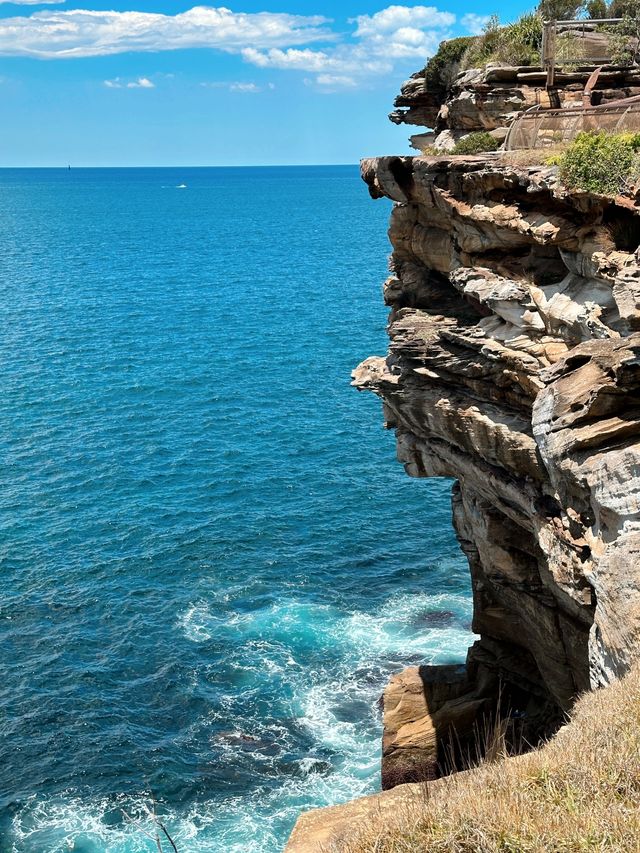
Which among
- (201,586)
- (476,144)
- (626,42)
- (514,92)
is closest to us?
(476,144)

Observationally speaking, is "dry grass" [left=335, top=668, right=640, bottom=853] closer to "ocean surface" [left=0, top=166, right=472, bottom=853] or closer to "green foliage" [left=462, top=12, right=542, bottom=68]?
"ocean surface" [left=0, top=166, right=472, bottom=853]

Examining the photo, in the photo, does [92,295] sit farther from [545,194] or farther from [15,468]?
[545,194]

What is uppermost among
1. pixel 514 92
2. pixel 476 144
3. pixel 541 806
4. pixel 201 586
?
pixel 514 92

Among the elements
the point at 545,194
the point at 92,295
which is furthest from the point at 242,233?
the point at 545,194

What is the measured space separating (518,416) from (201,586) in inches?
976

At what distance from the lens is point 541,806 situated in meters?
14.8

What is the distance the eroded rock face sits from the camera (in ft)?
71.6

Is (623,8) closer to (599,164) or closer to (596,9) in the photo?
(596,9)

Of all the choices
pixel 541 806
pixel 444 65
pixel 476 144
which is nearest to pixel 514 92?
pixel 476 144

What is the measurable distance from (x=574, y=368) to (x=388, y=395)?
12717mm

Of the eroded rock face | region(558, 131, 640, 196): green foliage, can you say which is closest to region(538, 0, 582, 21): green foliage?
the eroded rock face

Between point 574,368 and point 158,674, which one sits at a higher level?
point 574,368

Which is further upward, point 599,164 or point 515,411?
point 599,164

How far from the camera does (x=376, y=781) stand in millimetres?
34875
